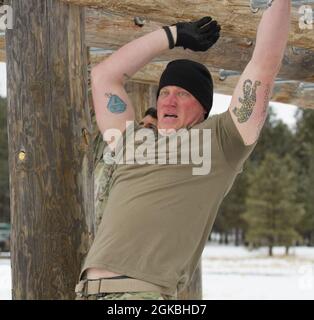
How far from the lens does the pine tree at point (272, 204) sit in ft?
149

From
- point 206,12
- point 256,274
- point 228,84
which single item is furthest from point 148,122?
point 256,274

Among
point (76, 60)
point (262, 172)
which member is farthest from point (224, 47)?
point (262, 172)

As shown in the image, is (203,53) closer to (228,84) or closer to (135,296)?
(228,84)

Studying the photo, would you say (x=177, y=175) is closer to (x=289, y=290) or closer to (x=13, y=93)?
(x=13, y=93)

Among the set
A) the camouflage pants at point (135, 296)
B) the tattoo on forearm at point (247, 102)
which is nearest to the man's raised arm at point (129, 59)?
the tattoo on forearm at point (247, 102)

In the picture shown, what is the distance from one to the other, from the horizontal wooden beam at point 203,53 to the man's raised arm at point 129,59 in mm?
2447

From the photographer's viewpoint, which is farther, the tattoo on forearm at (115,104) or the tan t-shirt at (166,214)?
the tattoo on forearm at (115,104)

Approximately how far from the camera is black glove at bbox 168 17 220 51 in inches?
169

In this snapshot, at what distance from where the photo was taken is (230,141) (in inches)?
158

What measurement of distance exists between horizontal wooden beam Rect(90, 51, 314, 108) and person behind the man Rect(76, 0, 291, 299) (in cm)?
401

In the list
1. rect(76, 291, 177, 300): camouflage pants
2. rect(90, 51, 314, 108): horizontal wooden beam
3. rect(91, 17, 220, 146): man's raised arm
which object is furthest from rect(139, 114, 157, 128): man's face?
rect(90, 51, 314, 108): horizontal wooden beam

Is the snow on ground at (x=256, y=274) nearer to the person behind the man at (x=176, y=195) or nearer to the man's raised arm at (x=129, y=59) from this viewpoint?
the man's raised arm at (x=129, y=59)

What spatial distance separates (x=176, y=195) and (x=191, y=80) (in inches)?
25.6

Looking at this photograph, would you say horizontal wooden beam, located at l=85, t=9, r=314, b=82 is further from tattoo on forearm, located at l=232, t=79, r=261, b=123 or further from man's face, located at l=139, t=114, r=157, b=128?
tattoo on forearm, located at l=232, t=79, r=261, b=123
